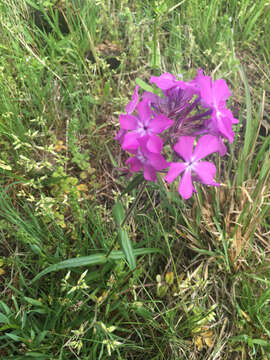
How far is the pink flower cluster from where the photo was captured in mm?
→ 1081

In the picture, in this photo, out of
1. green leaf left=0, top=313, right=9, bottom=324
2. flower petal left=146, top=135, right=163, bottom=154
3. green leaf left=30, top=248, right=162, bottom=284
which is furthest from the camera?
green leaf left=30, top=248, right=162, bottom=284

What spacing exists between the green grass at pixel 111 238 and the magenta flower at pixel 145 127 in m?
0.19

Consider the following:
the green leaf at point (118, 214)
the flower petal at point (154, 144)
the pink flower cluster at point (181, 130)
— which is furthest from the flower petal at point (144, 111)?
the green leaf at point (118, 214)

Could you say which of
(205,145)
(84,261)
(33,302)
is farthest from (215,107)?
(33,302)

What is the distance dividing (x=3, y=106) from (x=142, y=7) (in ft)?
5.53

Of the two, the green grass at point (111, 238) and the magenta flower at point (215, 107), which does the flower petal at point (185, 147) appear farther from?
the green grass at point (111, 238)

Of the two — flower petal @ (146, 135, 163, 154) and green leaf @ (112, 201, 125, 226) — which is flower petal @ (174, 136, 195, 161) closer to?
flower petal @ (146, 135, 163, 154)

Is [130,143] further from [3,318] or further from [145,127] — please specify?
[3,318]

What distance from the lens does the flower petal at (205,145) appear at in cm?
112

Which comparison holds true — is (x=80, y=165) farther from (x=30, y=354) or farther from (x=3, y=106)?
(x=30, y=354)

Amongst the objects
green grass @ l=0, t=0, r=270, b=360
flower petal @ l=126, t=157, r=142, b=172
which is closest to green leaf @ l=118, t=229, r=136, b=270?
green grass @ l=0, t=0, r=270, b=360

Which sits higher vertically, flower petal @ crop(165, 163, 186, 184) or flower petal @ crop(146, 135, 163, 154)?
flower petal @ crop(146, 135, 163, 154)

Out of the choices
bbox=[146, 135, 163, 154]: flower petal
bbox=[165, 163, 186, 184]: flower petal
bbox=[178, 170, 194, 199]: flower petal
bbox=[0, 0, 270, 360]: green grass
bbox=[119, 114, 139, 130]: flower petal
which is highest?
bbox=[119, 114, 139, 130]: flower petal

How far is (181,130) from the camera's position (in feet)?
3.95
